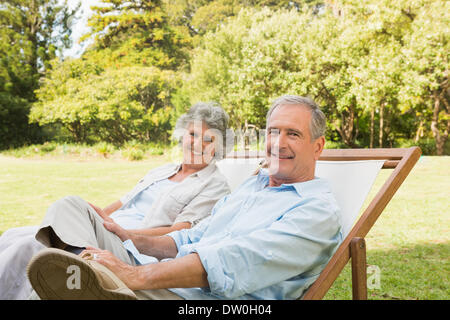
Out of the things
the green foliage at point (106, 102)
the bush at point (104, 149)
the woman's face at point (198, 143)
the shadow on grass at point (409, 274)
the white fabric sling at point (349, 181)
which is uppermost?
the green foliage at point (106, 102)

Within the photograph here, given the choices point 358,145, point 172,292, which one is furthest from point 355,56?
point 172,292

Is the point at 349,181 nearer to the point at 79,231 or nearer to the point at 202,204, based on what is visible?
the point at 202,204

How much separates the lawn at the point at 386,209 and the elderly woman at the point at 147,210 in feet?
4.83

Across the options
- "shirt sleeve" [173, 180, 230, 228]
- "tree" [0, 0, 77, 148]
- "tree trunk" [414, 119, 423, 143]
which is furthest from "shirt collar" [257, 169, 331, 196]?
"tree" [0, 0, 77, 148]

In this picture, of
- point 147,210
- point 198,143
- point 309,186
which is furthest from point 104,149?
point 309,186

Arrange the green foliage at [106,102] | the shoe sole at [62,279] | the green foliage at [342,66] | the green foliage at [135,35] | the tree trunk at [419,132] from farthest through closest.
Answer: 1. the green foliage at [135,35]
2. the green foliage at [106,102]
3. the tree trunk at [419,132]
4. the green foliage at [342,66]
5. the shoe sole at [62,279]

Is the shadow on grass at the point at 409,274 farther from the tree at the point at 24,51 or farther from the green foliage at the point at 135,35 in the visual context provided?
the green foliage at the point at 135,35

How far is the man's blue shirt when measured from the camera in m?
1.51

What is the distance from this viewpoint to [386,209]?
6.48 m

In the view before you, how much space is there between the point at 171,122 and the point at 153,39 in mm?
5457

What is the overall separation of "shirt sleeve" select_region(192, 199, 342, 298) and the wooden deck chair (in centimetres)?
10

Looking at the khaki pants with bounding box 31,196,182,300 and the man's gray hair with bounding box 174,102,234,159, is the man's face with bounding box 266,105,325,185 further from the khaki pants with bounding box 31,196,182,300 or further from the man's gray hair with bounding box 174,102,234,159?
the man's gray hair with bounding box 174,102,234,159

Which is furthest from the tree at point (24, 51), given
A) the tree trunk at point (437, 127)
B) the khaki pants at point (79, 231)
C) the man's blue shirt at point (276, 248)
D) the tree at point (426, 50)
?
the man's blue shirt at point (276, 248)

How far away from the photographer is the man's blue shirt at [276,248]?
4.94 feet
